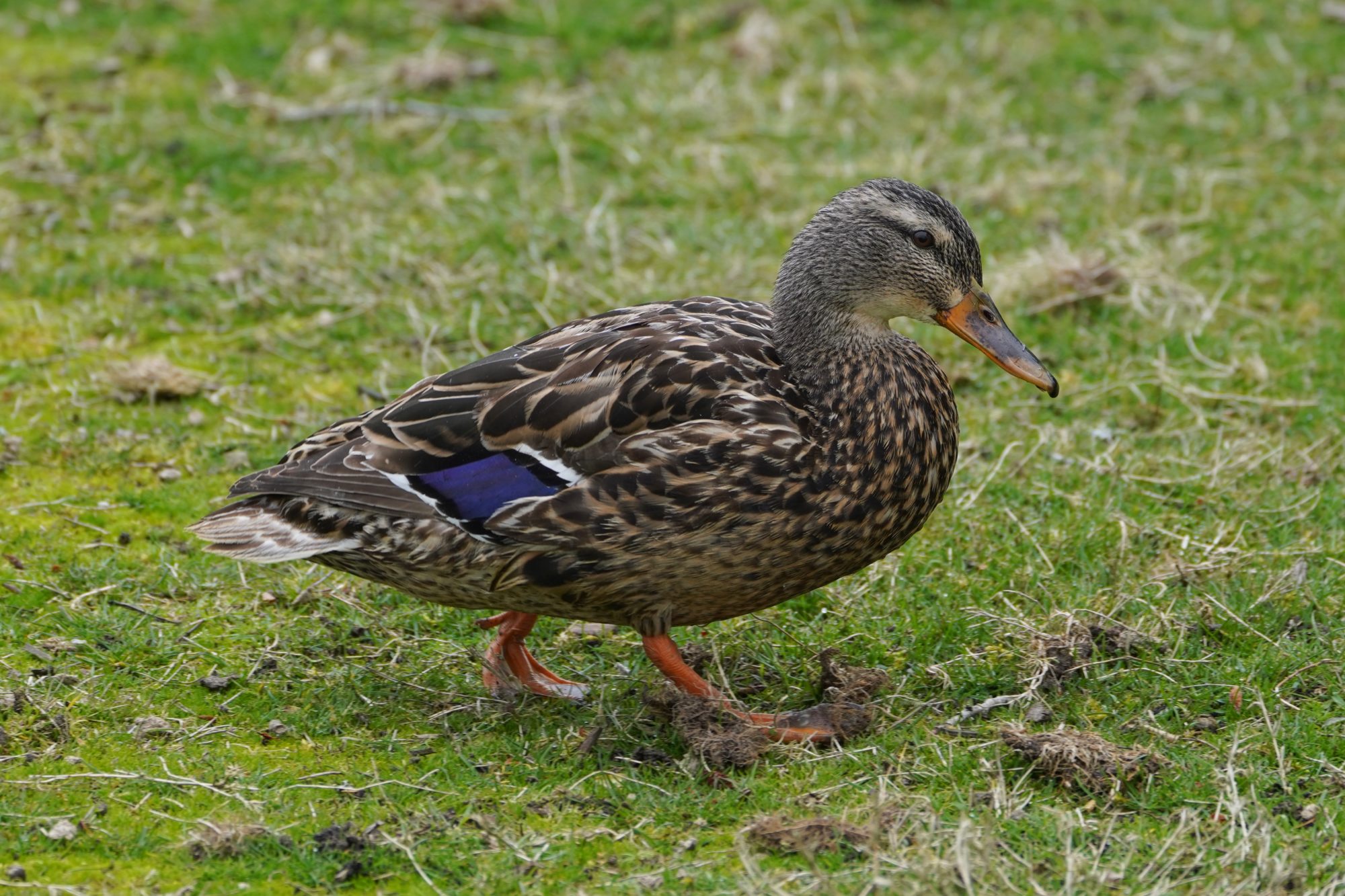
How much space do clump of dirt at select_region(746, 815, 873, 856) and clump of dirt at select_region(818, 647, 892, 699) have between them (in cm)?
69

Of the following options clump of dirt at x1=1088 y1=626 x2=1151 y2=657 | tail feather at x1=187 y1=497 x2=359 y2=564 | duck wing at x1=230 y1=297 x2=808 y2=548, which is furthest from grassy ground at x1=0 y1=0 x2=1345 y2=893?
duck wing at x1=230 y1=297 x2=808 y2=548

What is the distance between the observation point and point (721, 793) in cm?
438

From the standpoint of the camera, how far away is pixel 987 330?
518 centimetres

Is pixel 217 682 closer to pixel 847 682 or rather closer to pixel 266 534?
pixel 266 534

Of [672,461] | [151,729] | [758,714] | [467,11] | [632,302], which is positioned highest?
[467,11]

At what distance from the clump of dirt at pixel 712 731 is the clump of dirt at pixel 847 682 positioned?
292 millimetres

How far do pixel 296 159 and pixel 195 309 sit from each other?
5.24ft

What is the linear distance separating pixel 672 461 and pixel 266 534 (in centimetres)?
126

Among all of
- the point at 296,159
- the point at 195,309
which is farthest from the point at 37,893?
the point at 296,159

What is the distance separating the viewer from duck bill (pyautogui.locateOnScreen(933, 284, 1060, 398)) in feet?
16.8

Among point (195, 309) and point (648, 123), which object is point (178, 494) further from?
point (648, 123)

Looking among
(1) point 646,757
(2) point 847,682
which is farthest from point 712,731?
(2) point 847,682

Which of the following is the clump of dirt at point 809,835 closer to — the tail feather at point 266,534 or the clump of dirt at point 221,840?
the clump of dirt at point 221,840

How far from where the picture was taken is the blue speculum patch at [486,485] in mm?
4711
